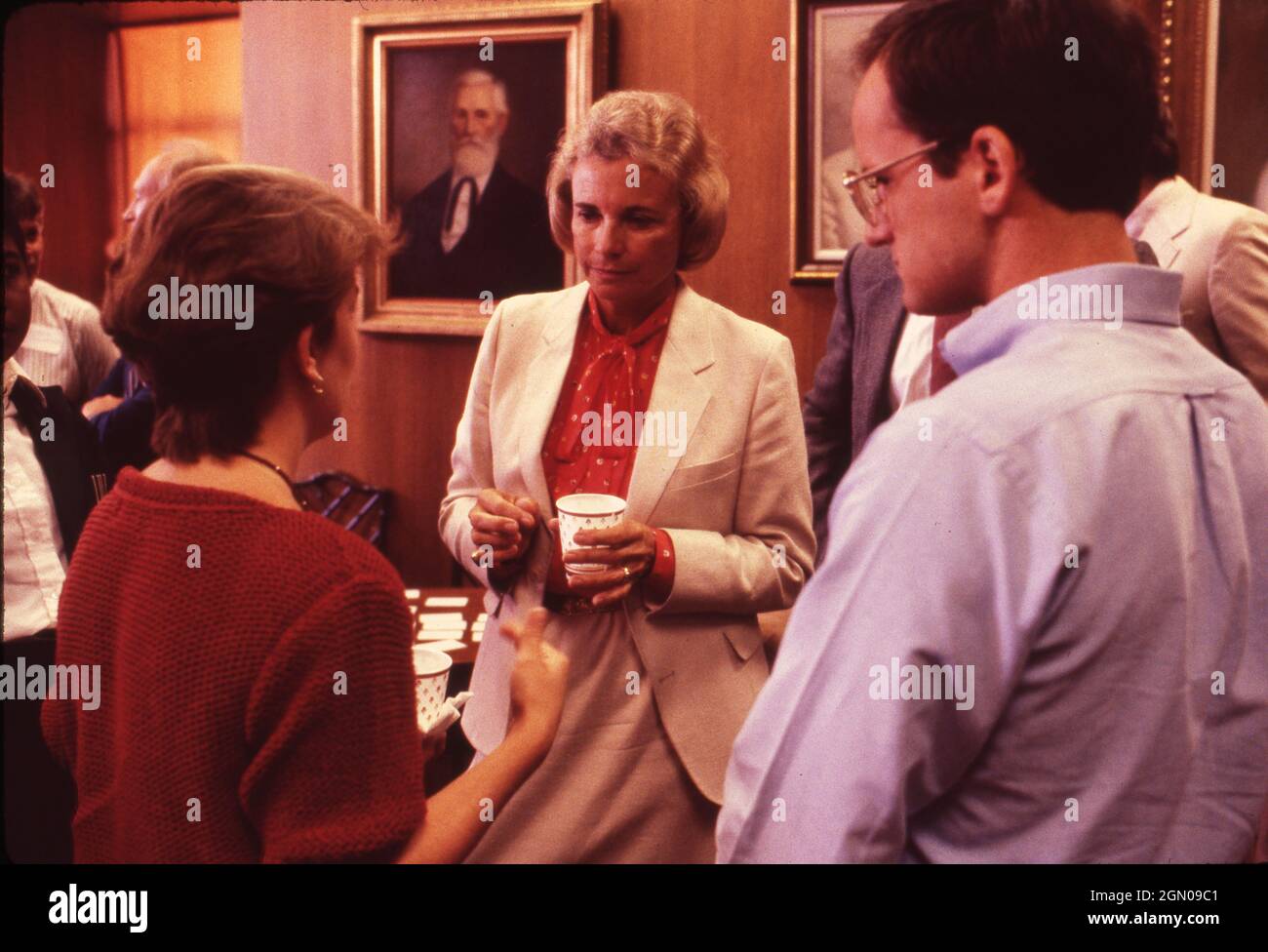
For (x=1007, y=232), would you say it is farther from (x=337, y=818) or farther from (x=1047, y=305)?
(x=337, y=818)

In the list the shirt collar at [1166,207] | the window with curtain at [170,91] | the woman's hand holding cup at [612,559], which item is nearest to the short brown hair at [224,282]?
the woman's hand holding cup at [612,559]

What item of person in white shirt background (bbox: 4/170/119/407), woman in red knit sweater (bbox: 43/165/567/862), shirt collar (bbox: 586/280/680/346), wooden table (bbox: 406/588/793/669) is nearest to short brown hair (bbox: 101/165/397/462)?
woman in red knit sweater (bbox: 43/165/567/862)

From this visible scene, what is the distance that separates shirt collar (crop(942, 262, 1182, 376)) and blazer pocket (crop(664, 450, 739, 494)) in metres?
0.92

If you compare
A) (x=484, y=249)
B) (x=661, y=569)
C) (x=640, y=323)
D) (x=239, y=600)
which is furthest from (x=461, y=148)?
(x=239, y=600)

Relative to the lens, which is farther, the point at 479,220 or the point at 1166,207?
the point at 479,220

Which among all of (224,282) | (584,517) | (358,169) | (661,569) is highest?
(358,169)

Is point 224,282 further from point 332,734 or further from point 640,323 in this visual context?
point 640,323

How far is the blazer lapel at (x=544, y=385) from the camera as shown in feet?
6.37

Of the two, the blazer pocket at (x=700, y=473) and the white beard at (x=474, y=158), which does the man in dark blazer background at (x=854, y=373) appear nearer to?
the blazer pocket at (x=700, y=473)

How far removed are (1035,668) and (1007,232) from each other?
40 centimetres

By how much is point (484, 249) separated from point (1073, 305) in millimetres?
3360

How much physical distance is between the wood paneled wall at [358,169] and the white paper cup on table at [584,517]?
2.15 metres

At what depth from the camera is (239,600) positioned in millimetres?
1046

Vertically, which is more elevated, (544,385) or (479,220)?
(479,220)
